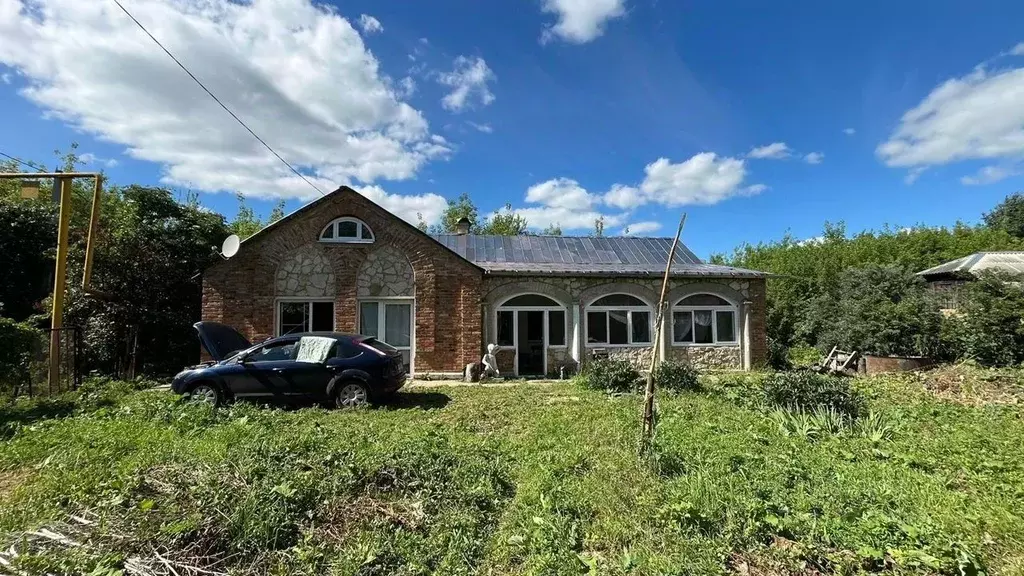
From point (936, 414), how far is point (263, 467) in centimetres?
1047

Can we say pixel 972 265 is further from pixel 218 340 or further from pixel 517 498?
pixel 218 340

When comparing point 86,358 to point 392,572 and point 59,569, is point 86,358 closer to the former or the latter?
point 59,569

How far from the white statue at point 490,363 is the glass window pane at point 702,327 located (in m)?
6.52

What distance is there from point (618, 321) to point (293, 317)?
970cm

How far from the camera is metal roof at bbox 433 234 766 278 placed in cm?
1448

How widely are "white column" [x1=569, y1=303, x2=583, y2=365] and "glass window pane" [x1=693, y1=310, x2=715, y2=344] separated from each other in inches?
150

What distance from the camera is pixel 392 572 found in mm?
3551

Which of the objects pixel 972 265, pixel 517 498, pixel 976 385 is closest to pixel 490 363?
pixel 517 498

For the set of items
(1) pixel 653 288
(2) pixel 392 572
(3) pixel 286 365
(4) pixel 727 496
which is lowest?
(2) pixel 392 572

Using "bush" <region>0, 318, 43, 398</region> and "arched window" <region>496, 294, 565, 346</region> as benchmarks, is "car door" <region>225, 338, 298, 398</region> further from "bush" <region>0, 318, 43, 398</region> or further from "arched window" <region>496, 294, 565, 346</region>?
"arched window" <region>496, 294, 565, 346</region>

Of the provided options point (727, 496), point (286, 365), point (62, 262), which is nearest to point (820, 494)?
point (727, 496)

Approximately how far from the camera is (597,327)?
14633 millimetres

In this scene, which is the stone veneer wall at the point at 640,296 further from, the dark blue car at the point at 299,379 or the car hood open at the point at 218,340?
the car hood open at the point at 218,340

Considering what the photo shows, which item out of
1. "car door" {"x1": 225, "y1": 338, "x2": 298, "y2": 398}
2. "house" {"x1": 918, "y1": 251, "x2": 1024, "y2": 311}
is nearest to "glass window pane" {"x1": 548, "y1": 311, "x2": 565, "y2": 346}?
"car door" {"x1": 225, "y1": 338, "x2": 298, "y2": 398}
